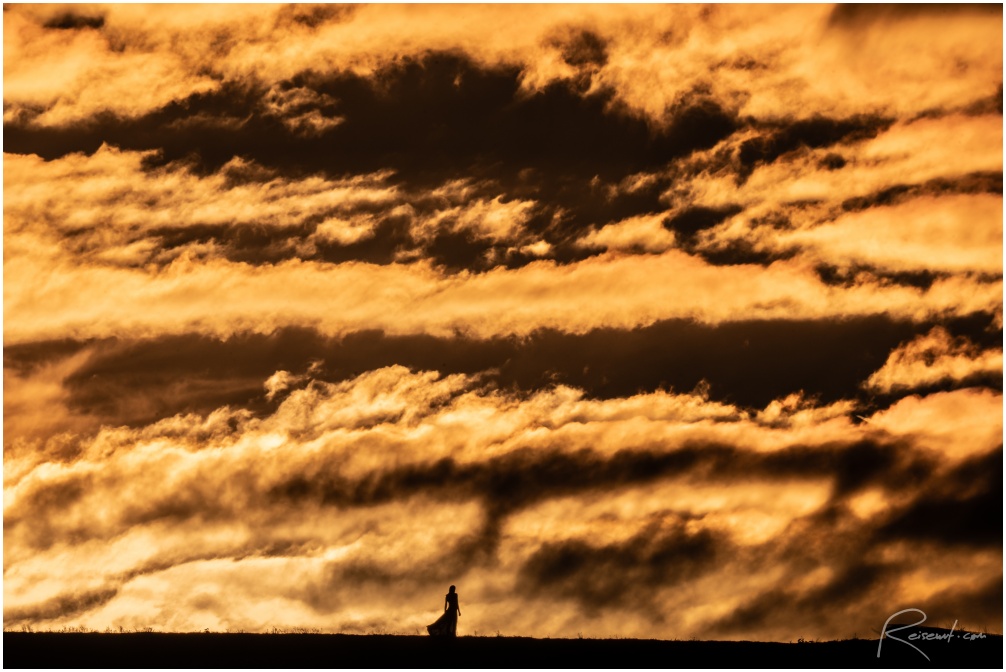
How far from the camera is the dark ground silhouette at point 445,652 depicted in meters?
59.1

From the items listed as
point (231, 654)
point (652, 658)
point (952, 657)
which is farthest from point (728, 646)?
point (231, 654)

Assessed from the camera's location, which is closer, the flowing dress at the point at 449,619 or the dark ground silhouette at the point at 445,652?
the dark ground silhouette at the point at 445,652

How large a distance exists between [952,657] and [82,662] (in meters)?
27.2

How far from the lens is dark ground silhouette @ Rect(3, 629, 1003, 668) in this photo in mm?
59125

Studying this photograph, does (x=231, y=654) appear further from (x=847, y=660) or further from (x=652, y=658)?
(x=847, y=660)

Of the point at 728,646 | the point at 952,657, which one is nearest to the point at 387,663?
the point at 728,646

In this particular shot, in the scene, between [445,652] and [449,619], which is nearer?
[445,652]

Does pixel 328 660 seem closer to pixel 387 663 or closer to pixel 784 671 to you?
pixel 387 663

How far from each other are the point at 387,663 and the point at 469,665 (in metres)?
2.57

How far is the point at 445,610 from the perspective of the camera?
65.7 meters

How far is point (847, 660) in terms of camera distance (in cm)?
6112

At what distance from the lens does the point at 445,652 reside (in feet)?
198

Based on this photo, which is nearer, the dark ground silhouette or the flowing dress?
the dark ground silhouette

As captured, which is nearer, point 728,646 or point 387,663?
point 387,663
